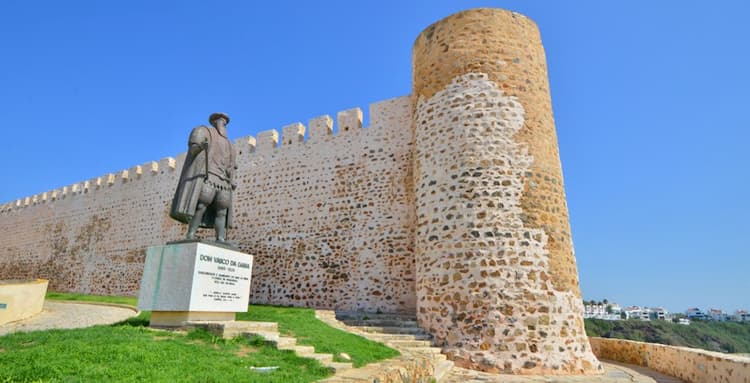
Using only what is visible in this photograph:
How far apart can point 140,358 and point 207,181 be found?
10.8ft

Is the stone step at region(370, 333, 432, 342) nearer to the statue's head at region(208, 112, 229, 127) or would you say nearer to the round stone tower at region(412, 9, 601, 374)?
the round stone tower at region(412, 9, 601, 374)

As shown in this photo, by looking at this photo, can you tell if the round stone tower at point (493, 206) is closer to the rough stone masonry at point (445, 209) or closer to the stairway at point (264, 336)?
the rough stone masonry at point (445, 209)

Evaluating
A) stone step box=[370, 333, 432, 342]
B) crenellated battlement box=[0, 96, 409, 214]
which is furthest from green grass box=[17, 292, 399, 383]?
crenellated battlement box=[0, 96, 409, 214]

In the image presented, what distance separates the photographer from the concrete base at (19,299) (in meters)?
8.05

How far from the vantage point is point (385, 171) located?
11609 mm

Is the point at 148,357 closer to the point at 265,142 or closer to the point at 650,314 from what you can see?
the point at 265,142

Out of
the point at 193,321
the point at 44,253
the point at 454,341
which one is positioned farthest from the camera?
the point at 44,253

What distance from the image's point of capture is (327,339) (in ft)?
20.0

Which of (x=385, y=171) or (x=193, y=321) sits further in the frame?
(x=385, y=171)

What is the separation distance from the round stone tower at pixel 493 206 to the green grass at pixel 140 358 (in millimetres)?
4222

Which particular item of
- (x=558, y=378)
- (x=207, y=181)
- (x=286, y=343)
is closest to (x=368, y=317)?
(x=558, y=378)

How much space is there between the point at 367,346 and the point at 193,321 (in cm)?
238

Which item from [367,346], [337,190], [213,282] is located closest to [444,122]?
[337,190]

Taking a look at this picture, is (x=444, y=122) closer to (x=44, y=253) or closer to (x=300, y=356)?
(x=300, y=356)
